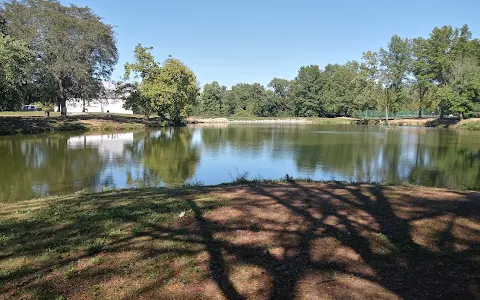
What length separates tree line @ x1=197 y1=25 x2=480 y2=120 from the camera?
174 feet

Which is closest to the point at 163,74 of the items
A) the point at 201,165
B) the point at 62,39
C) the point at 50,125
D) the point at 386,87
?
the point at 62,39

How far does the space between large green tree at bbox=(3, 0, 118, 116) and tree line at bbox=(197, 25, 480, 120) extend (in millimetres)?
45458

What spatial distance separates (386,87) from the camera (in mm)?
65188

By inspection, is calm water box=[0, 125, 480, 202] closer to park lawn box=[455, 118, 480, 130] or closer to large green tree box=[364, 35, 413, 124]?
park lawn box=[455, 118, 480, 130]

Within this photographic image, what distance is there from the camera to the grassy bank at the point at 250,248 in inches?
146

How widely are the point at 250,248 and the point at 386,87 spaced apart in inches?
2660

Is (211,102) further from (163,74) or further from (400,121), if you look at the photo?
(400,121)

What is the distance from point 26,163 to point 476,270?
19.2 metres

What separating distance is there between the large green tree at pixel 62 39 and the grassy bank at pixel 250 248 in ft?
115

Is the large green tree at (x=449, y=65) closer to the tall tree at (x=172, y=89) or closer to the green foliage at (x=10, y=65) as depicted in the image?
the tall tree at (x=172, y=89)

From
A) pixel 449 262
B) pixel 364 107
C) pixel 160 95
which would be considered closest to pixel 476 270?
pixel 449 262

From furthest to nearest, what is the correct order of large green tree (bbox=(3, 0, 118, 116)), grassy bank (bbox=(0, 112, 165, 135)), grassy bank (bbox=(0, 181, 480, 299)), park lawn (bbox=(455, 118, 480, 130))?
1. park lawn (bbox=(455, 118, 480, 130))
2. large green tree (bbox=(3, 0, 118, 116))
3. grassy bank (bbox=(0, 112, 165, 135))
4. grassy bank (bbox=(0, 181, 480, 299))

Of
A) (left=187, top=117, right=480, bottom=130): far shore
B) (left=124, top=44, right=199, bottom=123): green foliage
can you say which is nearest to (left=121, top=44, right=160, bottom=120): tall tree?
(left=124, top=44, right=199, bottom=123): green foliage

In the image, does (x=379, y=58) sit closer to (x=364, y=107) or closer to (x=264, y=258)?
(x=364, y=107)
